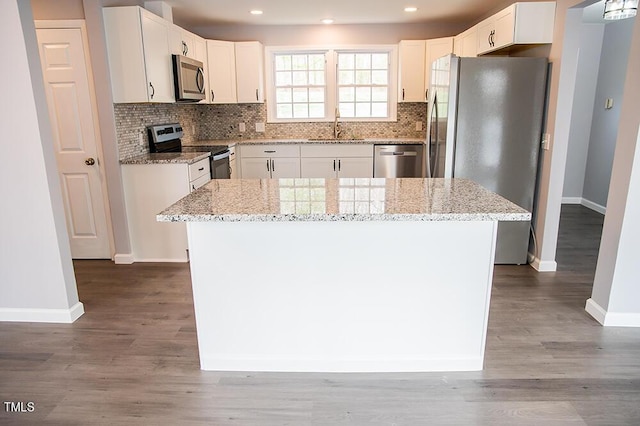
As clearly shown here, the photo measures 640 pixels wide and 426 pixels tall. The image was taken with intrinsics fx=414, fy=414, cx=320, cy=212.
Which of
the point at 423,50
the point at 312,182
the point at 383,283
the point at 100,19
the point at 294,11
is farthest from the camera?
the point at 423,50

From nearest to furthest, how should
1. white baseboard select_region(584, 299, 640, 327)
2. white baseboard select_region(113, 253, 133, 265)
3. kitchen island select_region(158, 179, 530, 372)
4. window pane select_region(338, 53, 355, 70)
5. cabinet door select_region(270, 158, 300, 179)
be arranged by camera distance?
kitchen island select_region(158, 179, 530, 372), white baseboard select_region(584, 299, 640, 327), white baseboard select_region(113, 253, 133, 265), cabinet door select_region(270, 158, 300, 179), window pane select_region(338, 53, 355, 70)

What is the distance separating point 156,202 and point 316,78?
2.86 metres

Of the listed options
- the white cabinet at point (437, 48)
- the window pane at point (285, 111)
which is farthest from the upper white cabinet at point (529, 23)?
the window pane at point (285, 111)

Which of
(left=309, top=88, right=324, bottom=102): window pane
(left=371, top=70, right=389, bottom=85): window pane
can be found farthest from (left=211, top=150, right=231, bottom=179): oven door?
(left=371, top=70, right=389, bottom=85): window pane

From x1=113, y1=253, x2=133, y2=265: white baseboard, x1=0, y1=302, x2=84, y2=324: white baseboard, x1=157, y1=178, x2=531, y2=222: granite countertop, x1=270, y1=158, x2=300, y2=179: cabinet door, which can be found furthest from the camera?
x1=270, y1=158, x2=300, y2=179: cabinet door

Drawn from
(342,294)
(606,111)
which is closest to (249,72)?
(342,294)

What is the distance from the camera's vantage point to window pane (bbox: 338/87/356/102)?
5.46m

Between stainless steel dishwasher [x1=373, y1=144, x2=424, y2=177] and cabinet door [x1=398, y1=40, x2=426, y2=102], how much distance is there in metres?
0.67

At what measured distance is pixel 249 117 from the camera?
5531 mm

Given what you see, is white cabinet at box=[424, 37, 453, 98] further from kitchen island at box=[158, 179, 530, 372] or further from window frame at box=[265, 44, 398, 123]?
kitchen island at box=[158, 179, 530, 372]

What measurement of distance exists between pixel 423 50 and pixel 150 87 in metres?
3.20

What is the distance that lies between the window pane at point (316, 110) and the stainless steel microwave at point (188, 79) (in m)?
1.54

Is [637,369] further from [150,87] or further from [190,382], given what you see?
[150,87]

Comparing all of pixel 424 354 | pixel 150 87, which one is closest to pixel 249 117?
pixel 150 87
